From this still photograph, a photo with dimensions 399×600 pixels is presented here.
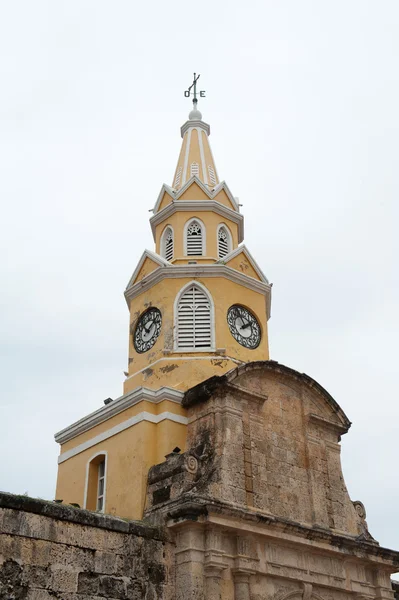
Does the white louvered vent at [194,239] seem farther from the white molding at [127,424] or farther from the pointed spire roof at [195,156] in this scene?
the white molding at [127,424]

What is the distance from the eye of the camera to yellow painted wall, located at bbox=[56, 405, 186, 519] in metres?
16.4

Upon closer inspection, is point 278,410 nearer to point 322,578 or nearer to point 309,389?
point 309,389

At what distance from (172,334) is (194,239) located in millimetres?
3637

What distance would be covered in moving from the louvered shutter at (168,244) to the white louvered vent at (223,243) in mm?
1433

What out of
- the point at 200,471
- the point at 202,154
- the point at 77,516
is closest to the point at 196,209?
the point at 202,154

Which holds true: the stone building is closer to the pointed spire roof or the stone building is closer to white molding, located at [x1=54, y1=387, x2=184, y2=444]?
white molding, located at [x1=54, y1=387, x2=184, y2=444]

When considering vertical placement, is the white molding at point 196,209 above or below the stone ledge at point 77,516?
above

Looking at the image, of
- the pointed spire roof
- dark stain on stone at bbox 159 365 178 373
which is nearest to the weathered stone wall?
dark stain on stone at bbox 159 365 178 373

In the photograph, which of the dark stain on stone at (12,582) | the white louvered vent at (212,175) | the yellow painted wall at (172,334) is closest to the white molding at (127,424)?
the yellow painted wall at (172,334)

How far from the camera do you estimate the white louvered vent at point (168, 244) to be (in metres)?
22.1

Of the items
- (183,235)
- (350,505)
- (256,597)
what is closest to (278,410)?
(350,505)

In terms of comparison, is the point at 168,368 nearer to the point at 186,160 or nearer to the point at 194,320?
the point at 194,320

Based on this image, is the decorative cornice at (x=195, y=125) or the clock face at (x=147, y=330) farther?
the decorative cornice at (x=195, y=125)

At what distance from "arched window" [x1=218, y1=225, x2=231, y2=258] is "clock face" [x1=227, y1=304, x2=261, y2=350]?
206 centimetres
